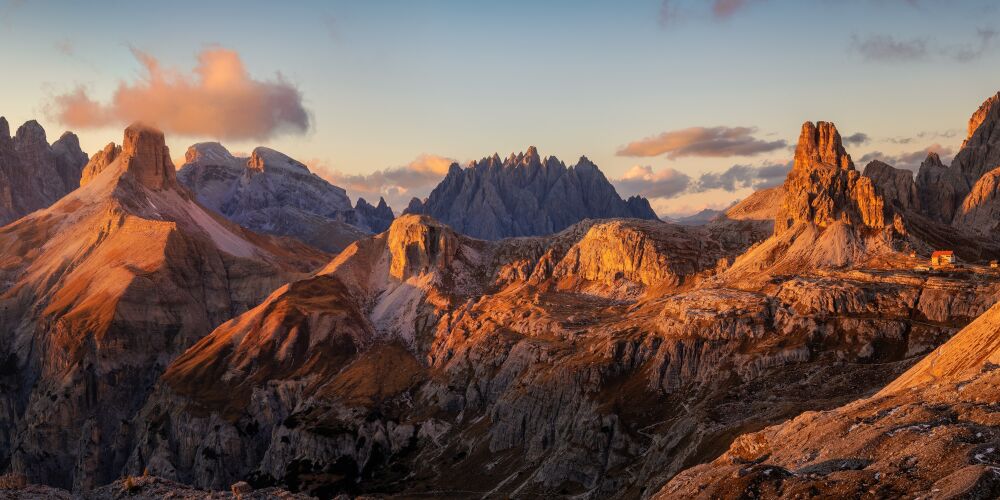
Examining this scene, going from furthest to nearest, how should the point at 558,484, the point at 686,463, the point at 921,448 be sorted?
the point at 558,484 < the point at 686,463 < the point at 921,448

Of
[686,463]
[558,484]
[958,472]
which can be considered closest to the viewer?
[958,472]

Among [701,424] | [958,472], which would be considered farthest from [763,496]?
[701,424]

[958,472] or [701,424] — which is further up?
[958,472]

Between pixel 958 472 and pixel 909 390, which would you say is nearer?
pixel 958 472

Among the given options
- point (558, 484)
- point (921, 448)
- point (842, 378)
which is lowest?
point (558, 484)

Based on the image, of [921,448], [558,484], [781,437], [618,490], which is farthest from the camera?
[558,484]

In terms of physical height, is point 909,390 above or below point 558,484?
above

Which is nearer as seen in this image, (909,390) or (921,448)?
(921,448)

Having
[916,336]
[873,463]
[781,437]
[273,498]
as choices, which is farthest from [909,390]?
[916,336]

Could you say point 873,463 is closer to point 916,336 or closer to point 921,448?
point 921,448

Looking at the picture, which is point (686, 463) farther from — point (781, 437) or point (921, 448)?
point (921, 448)
